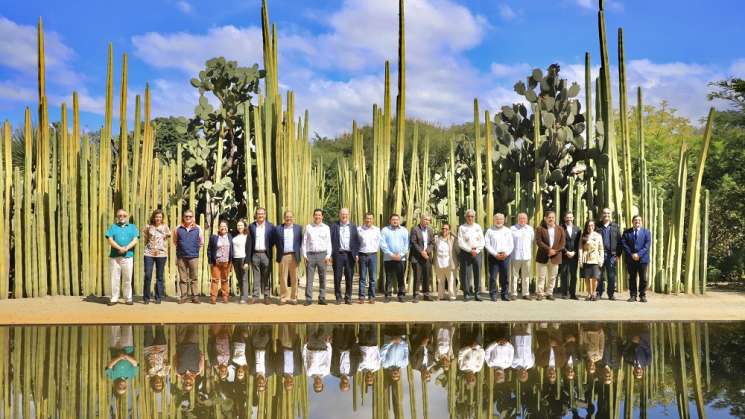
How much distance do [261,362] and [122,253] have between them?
4.04 metres

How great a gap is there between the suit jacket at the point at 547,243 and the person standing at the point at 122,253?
5.39 m

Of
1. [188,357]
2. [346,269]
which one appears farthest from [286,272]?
[188,357]

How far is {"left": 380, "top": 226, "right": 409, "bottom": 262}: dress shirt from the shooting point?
920 centimetres

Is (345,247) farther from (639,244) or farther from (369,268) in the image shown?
(639,244)

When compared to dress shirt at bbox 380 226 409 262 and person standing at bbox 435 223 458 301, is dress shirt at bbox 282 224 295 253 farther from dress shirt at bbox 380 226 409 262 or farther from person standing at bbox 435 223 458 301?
person standing at bbox 435 223 458 301

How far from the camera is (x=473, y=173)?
11469 millimetres

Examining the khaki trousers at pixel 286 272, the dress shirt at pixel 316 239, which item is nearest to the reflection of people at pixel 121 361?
the khaki trousers at pixel 286 272

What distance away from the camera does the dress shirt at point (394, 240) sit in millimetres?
9195

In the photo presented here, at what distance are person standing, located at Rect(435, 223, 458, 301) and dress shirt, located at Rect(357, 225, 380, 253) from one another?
958mm

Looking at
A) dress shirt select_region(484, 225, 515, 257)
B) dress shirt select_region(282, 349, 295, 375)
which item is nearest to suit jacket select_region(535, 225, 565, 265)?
dress shirt select_region(484, 225, 515, 257)

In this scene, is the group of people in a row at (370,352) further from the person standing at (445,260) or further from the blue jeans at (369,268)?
the person standing at (445,260)

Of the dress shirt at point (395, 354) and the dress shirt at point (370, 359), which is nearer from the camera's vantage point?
the dress shirt at point (370, 359)

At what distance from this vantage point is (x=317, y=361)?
550 cm

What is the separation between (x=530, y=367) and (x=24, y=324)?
18.0 ft
